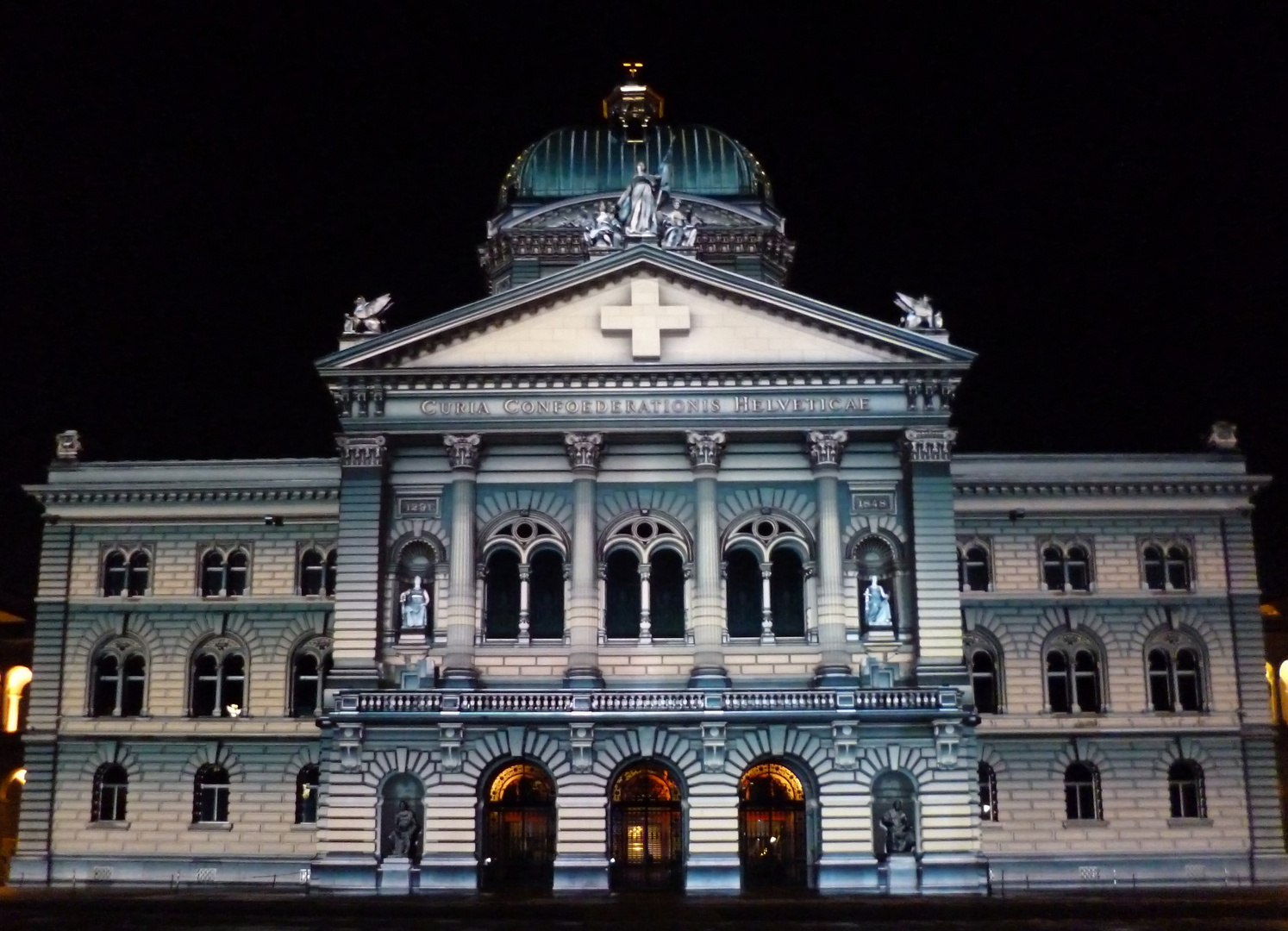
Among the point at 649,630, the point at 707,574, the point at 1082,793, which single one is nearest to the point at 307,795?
the point at 649,630

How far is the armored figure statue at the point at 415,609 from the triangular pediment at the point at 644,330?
733 cm

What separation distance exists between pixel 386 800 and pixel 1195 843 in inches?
1079

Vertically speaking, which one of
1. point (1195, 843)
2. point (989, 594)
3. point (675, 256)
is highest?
point (675, 256)

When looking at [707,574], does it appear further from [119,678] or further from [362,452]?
[119,678]

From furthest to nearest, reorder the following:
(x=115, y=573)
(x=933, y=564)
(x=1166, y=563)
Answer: (x=115, y=573), (x=1166, y=563), (x=933, y=564)

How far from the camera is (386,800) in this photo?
1751 inches

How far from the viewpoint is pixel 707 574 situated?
4619 centimetres

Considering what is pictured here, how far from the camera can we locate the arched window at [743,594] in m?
47.3

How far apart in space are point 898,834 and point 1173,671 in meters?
14.5

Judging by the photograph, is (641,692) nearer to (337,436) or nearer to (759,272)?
(337,436)

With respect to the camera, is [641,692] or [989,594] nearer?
[641,692]

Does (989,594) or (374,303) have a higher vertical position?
(374,303)

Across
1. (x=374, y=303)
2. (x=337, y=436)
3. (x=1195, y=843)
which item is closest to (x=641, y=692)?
(x=337, y=436)

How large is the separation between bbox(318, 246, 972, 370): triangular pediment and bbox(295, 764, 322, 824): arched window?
1474 cm
